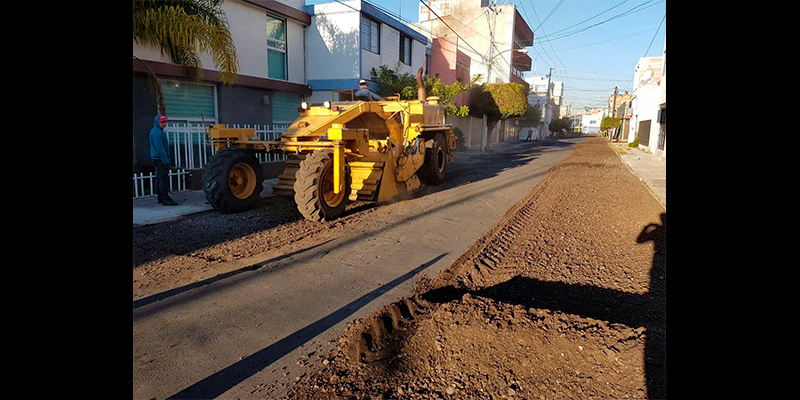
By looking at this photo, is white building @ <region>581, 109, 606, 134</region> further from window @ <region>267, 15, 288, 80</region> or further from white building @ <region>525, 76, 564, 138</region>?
window @ <region>267, 15, 288, 80</region>

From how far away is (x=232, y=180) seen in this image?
821 centimetres

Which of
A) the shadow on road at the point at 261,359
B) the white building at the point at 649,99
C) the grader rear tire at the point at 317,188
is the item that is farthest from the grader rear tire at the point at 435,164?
the white building at the point at 649,99

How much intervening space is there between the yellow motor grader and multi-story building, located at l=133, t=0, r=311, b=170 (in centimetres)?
244

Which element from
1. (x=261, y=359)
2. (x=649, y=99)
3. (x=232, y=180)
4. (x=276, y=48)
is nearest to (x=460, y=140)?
(x=649, y=99)

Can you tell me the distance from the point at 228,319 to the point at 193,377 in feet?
2.84

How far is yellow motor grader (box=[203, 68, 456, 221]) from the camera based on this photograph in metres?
7.40

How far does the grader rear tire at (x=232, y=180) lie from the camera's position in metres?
7.76

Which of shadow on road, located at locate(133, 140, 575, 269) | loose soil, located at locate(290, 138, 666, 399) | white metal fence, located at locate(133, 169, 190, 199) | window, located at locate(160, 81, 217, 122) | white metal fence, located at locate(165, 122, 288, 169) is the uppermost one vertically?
window, located at locate(160, 81, 217, 122)

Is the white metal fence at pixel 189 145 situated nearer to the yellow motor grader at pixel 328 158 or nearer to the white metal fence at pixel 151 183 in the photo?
the white metal fence at pixel 151 183

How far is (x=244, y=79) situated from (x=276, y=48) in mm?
2250

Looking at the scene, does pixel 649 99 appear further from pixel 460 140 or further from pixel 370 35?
pixel 370 35

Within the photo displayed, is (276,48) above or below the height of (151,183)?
above

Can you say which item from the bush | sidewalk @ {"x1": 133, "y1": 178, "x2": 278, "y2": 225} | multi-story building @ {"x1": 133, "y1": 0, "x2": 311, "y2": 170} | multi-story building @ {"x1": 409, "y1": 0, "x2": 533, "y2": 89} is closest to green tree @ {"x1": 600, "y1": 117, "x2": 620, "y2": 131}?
multi-story building @ {"x1": 409, "y1": 0, "x2": 533, "y2": 89}
